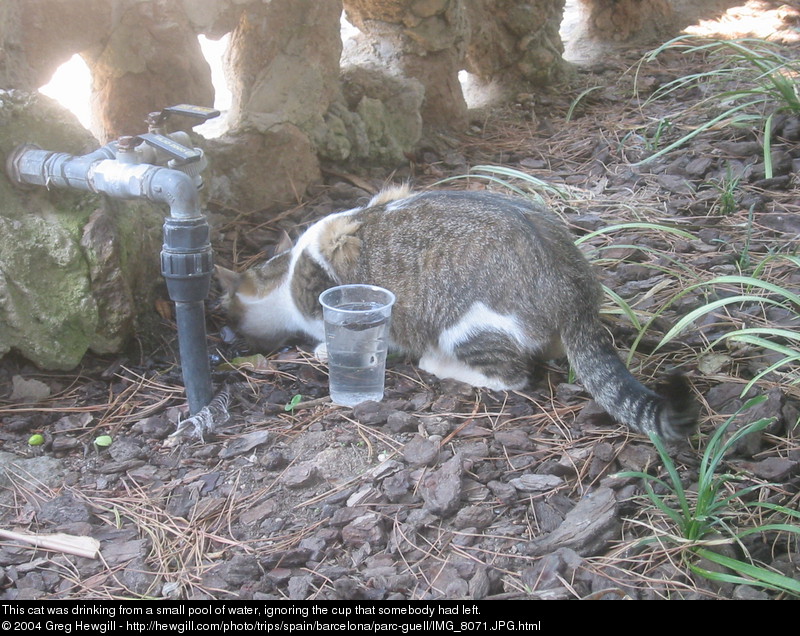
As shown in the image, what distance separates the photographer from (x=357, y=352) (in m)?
3.49

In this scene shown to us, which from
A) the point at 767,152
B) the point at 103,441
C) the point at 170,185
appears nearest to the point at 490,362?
the point at 170,185

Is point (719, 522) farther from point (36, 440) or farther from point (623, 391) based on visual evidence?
point (36, 440)

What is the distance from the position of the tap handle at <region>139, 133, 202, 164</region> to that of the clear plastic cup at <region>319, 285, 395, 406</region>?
828 mm

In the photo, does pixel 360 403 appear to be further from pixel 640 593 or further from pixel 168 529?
pixel 640 593

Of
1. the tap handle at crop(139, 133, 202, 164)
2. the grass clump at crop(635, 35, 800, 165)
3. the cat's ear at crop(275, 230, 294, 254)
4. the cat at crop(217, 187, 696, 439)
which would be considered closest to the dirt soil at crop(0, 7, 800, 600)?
the cat at crop(217, 187, 696, 439)

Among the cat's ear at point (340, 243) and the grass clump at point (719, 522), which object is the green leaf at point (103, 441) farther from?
the grass clump at point (719, 522)

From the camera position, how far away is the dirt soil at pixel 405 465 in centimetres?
250

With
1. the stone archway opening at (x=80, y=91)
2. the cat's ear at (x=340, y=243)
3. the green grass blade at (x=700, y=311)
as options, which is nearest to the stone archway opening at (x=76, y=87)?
→ the stone archway opening at (x=80, y=91)

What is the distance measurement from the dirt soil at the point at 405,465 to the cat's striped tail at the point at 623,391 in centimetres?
11

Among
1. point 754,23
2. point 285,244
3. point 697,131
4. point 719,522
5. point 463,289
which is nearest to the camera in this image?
point 719,522

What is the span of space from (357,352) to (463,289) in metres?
0.56

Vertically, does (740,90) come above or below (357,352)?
above

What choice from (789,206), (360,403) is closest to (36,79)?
(360,403)

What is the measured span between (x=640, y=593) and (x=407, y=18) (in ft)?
13.7
